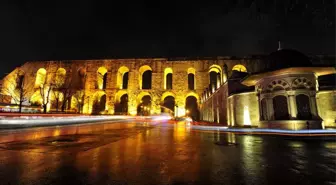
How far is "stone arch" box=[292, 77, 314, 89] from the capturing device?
1120 centimetres

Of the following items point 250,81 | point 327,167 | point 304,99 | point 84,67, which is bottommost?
point 327,167

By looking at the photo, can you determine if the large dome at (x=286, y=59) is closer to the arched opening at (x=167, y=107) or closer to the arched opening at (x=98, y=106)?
the arched opening at (x=167, y=107)

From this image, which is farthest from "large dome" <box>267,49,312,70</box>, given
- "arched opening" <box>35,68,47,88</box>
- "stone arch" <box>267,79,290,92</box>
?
"arched opening" <box>35,68,47,88</box>

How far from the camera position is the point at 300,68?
10.9 m

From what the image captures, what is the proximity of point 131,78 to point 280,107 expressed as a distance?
32.8m

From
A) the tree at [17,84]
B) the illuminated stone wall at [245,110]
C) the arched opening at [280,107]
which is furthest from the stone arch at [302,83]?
the tree at [17,84]

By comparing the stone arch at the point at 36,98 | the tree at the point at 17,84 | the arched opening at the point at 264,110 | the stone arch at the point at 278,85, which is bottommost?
the arched opening at the point at 264,110

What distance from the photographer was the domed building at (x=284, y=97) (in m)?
10.9

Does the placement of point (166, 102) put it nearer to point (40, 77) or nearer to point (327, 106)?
point (40, 77)

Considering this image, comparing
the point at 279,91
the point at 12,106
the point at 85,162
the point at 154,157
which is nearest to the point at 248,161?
the point at 154,157

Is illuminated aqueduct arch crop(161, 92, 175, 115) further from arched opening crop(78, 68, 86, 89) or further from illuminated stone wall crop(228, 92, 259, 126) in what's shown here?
illuminated stone wall crop(228, 92, 259, 126)

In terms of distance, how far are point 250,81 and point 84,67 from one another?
40.6 meters

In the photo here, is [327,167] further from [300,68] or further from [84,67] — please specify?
[84,67]

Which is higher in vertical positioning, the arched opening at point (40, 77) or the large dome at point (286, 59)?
the arched opening at point (40, 77)
